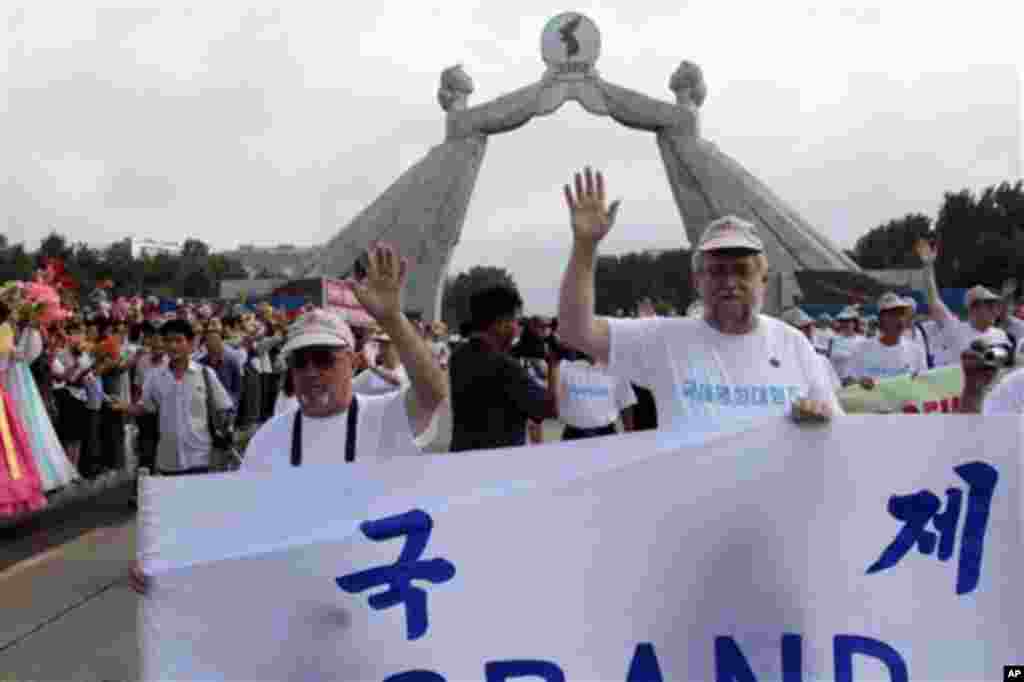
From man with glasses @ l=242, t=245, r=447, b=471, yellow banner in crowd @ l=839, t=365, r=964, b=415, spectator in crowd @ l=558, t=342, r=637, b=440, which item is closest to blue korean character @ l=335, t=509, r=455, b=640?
Result: man with glasses @ l=242, t=245, r=447, b=471

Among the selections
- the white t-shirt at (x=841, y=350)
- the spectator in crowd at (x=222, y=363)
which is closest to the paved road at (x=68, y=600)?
the spectator in crowd at (x=222, y=363)

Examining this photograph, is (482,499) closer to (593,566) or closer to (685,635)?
(593,566)

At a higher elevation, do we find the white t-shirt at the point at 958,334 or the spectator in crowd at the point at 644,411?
the white t-shirt at the point at 958,334

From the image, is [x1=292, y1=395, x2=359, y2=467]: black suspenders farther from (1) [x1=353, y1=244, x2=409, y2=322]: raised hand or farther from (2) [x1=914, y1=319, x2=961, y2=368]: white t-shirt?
(2) [x1=914, y1=319, x2=961, y2=368]: white t-shirt

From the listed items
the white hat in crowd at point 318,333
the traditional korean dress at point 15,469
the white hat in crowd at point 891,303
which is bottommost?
the traditional korean dress at point 15,469

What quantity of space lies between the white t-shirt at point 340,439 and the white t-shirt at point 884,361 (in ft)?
16.1

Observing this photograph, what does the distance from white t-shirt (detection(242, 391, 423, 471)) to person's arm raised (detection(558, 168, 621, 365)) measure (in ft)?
1.71

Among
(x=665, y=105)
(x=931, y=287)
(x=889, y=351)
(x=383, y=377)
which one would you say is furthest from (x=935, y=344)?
(x=665, y=105)

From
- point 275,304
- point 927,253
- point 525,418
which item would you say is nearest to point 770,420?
point 525,418

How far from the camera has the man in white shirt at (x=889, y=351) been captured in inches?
→ 295

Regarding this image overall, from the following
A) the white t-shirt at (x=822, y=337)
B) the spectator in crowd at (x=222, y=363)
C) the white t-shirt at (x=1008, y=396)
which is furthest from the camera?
the white t-shirt at (x=822, y=337)

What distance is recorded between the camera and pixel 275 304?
29.6 meters

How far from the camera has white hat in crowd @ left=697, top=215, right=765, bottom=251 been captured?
10.6ft

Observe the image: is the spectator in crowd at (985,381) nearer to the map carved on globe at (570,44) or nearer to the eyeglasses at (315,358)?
the eyeglasses at (315,358)
